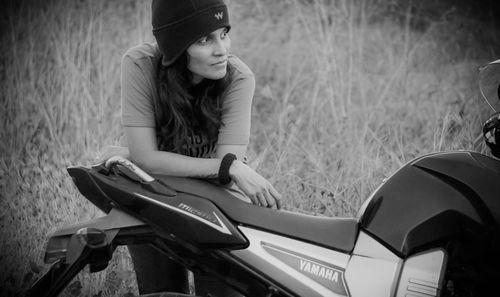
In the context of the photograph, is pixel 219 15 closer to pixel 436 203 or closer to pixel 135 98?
pixel 135 98

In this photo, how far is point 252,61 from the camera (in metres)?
4.92

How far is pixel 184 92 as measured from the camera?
202cm

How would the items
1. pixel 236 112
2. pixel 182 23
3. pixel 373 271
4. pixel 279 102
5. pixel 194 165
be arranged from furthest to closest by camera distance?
pixel 279 102, pixel 236 112, pixel 182 23, pixel 194 165, pixel 373 271

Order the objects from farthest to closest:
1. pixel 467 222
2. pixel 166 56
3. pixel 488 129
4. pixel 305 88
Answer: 1. pixel 305 88
2. pixel 166 56
3. pixel 488 129
4. pixel 467 222

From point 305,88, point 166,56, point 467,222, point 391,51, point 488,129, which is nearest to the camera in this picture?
point 467,222

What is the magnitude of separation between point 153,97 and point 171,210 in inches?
23.0

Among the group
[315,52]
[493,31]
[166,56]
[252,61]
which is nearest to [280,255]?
[166,56]

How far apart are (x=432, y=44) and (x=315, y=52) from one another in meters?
1.29

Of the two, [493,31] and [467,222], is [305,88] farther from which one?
[467,222]

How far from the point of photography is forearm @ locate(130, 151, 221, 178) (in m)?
1.80

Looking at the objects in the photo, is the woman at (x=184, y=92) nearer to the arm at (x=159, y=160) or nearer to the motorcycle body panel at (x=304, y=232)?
the arm at (x=159, y=160)

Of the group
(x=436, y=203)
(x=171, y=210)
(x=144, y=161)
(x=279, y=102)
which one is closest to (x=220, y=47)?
(x=144, y=161)

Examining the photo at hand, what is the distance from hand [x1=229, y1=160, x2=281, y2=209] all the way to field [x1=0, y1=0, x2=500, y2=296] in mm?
1125

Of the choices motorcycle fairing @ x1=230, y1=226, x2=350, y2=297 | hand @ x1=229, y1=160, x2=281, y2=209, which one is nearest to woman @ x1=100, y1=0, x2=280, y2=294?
hand @ x1=229, y1=160, x2=281, y2=209
